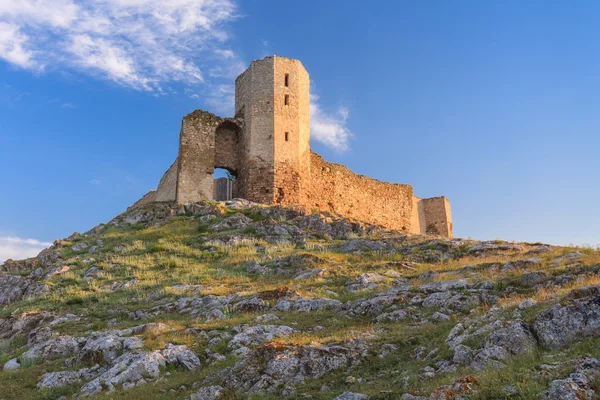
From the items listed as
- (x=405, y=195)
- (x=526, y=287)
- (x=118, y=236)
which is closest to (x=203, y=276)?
(x=118, y=236)

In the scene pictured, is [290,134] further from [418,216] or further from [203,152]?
[418,216]

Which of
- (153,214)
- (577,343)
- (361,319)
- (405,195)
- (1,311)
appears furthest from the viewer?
(405,195)

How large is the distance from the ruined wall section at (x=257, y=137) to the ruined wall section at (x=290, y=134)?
12.6 inches

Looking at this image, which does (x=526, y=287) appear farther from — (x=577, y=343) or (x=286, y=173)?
(x=286, y=173)

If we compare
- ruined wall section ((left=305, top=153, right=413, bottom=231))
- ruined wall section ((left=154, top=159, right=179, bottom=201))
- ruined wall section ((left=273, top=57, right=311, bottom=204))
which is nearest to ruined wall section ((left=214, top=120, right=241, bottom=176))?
ruined wall section ((left=154, top=159, right=179, bottom=201))

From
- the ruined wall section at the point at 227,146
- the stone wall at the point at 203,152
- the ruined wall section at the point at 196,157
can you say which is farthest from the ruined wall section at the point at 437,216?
the ruined wall section at the point at 196,157

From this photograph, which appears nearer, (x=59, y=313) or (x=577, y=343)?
(x=577, y=343)

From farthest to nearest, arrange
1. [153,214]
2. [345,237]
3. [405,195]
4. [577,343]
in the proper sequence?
[405,195] → [153,214] → [345,237] → [577,343]

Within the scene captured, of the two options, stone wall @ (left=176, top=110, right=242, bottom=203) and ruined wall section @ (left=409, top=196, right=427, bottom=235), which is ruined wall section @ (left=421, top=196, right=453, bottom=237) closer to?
ruined wall section @ (left=409, top=196, right=427, bottom=235)

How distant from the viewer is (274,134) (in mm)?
24531

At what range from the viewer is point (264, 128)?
2462 centimetres

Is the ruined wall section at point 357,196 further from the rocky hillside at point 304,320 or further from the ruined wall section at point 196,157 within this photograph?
the rocky hillside at point 304,320

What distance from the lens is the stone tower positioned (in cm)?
2438

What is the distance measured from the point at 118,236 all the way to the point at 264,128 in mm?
8895
